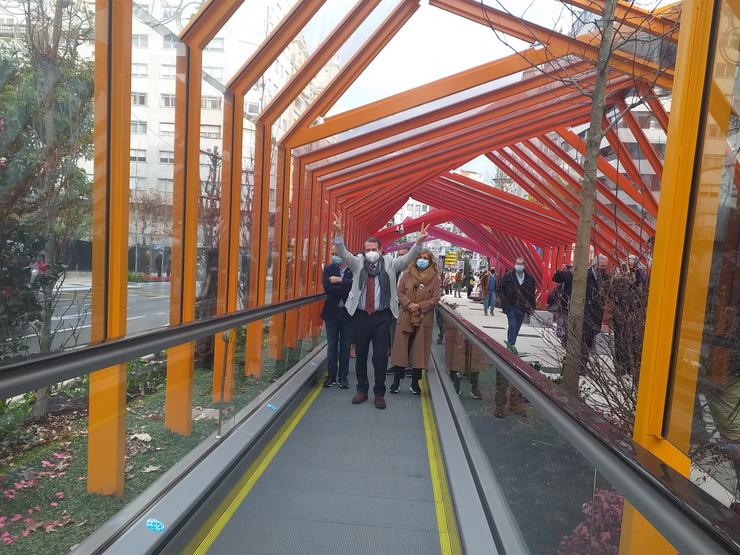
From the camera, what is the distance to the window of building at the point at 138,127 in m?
3.32

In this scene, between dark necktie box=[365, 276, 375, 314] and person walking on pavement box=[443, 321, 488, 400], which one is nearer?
person walking on pavement box=[443, 321, 488, 400]

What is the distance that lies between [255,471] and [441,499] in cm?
123

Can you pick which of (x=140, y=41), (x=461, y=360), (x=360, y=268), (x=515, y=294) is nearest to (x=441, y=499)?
(x=461, y=360)

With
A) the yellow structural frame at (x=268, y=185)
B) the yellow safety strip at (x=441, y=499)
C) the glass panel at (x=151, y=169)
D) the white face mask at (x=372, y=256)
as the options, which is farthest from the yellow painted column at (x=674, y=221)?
the white face mask at (x=372, y=256)

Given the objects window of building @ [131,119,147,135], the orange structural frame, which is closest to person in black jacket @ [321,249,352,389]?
the orange structural frame

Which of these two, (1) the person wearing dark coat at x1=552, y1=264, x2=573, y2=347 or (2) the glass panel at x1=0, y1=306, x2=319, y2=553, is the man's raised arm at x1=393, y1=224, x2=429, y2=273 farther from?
(2) the glass panel at x1=0, y1=306, x2=319, y2=553

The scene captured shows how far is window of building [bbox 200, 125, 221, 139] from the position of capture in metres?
4.63

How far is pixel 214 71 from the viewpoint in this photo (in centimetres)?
476

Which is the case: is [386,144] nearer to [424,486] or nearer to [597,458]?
[424,486]

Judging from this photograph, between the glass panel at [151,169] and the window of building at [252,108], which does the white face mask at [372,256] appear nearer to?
the window of building at [252,108]

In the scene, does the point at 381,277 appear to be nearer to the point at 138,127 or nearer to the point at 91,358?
the point at 138,127

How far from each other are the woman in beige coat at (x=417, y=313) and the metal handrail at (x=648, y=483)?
3790 mm

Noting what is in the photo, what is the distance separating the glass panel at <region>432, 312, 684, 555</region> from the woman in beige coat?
2.33 metres

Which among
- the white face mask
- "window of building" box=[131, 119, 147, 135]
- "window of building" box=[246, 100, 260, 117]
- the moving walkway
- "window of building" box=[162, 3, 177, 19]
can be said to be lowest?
the moving walkway
